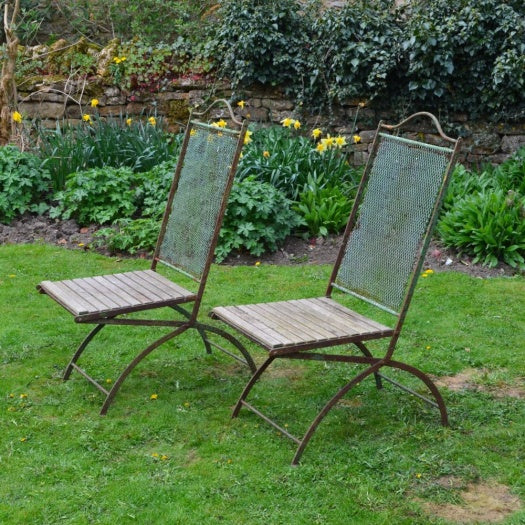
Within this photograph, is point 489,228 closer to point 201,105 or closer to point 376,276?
point 376,276

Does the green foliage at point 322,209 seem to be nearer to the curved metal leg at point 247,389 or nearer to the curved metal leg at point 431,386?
the curved metal leg at point 247,389

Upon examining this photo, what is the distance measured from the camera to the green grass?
3.53 meters

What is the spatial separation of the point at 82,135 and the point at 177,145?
89 centimetres

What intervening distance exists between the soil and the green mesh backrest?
2.45m

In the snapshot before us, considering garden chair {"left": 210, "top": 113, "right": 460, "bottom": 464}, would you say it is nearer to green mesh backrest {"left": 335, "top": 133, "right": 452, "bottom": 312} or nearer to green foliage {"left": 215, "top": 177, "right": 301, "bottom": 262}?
green mesh backrest {"left": 335, "top": 133, "right": 452, "bottom": 312}

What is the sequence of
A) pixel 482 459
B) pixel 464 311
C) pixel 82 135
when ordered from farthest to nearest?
pixel 82 135, pixel 464 311, pixel 482 459

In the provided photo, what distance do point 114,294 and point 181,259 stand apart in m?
0.46

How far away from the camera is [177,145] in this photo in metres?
8.20

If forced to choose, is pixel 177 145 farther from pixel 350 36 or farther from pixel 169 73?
pixel 350 36

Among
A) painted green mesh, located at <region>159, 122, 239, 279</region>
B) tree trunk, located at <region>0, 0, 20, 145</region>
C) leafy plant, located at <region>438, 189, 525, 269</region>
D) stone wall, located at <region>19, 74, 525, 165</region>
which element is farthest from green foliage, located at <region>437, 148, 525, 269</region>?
tree trunk, located at <region>0, 0, 20, 145</region>

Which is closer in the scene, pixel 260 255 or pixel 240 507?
pixel 240 507

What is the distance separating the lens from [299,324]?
407cm

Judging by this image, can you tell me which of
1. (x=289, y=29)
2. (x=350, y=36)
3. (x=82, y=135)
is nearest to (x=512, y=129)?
(x=350, y=36)

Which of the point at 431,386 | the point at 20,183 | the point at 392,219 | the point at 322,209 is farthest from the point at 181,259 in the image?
the point at 20,183
